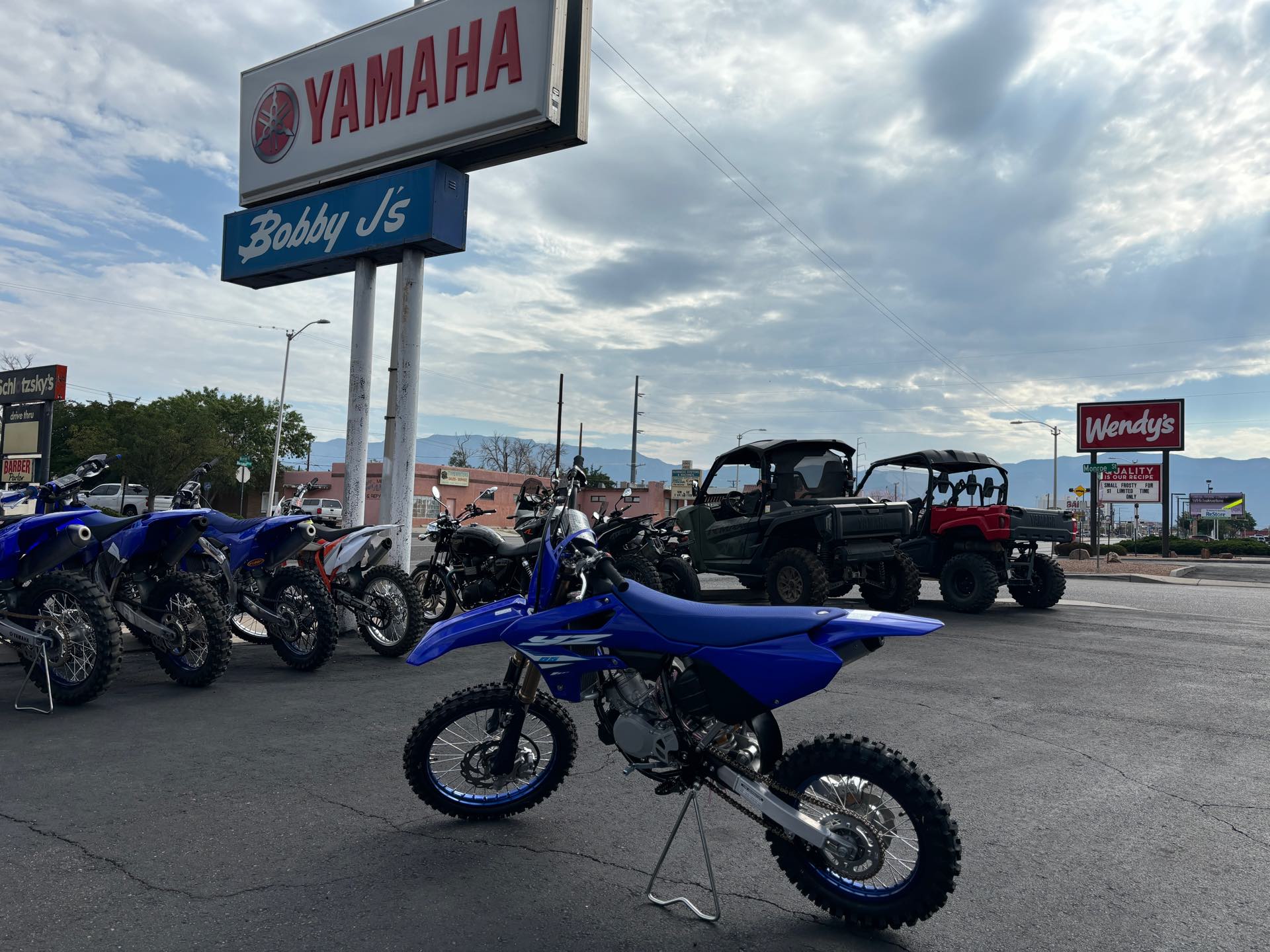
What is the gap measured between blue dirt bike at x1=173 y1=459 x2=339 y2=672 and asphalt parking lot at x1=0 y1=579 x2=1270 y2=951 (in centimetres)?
51

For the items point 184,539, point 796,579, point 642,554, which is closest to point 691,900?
point 184,539

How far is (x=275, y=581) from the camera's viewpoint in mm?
7301

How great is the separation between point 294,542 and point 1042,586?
9893mm

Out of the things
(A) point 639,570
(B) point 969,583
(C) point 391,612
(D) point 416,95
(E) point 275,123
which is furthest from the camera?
(B) point 969,583

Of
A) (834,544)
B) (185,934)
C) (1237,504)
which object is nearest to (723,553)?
(834,544)

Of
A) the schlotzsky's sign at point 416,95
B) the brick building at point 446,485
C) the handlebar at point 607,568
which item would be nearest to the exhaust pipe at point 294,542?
the handlebar at point 607,568

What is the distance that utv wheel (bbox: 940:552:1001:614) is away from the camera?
11297 mm

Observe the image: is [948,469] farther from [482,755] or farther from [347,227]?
[482,755]

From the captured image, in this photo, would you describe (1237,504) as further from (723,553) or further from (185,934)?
(185,934)

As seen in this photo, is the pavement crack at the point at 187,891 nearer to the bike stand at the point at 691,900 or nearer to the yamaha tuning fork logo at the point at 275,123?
the bike stand at the point at 691,900

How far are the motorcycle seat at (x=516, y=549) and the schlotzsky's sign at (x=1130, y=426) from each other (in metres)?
33.8

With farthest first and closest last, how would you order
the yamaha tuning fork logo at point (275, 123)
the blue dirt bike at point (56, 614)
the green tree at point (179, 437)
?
the green tree at point (179, 437)
the yamaha tuning fork logo at point (275, 123)
the blue dirt bike at point (56, 614)

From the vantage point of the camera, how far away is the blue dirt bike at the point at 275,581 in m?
7.11

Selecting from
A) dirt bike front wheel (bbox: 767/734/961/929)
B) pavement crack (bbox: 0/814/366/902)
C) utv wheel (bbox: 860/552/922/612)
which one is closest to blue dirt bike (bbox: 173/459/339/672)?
pavement crack (bbox: 0/814/366/902)
